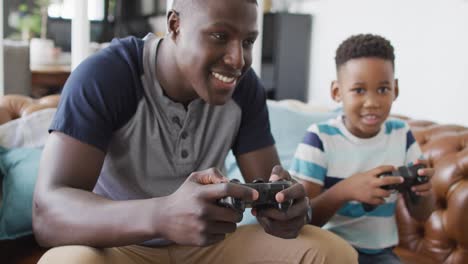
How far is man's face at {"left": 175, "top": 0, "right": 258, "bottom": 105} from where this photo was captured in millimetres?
1024

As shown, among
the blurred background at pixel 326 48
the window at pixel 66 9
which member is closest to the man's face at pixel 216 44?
the blurred background at pixel 326 48

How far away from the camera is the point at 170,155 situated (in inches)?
45.0

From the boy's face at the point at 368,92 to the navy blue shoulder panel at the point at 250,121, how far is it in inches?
9.8

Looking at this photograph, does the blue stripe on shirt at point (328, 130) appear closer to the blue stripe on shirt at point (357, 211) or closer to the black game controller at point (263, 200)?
the blue stripe on shirt at point (357, 211)

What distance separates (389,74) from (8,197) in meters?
1.04

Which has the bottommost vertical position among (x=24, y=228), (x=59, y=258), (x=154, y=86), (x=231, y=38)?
(x=24, y=228)

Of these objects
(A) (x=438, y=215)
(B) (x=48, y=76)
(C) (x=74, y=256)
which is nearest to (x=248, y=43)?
(C) (x=74, y=256)

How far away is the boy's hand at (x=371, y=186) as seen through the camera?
1.19 metres

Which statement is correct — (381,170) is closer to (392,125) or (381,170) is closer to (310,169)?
(310,169)

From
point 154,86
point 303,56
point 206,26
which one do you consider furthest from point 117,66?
→ point 303,56

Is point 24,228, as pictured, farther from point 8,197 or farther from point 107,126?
point 107,126

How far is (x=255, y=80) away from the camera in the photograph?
Answer: 4.20 ft

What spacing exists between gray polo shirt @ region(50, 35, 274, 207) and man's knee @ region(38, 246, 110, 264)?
0.21m

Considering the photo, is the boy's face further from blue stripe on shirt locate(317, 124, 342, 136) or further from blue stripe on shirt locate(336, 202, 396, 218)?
blue stripe on shirt locate(336, 202, 396, 218)
